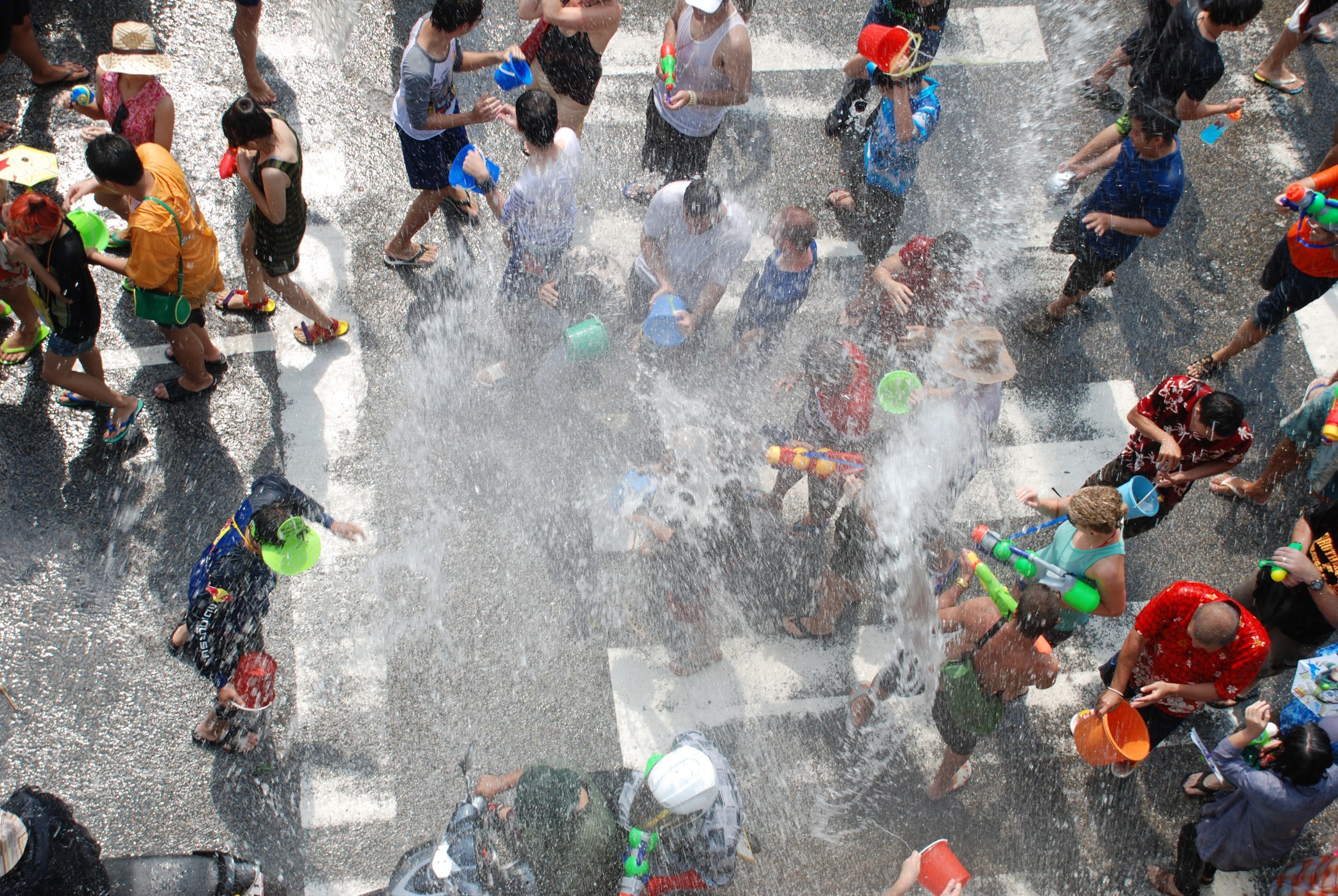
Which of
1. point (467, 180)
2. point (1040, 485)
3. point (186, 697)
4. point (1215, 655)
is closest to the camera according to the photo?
point (1215, 655)

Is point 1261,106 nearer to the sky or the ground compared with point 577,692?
nearer to the sky

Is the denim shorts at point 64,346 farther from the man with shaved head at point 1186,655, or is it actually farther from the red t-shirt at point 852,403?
the man with shaved head at point 1186,655

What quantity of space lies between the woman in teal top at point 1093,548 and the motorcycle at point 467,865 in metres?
2.69

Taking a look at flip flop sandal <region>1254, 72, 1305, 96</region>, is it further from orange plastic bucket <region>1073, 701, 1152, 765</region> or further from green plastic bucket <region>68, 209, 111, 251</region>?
green plastic bucket <region>68, 209, 111, 251</region>

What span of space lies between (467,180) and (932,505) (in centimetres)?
333

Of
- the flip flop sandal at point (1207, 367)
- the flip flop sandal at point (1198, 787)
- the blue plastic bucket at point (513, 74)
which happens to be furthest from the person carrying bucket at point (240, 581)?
the flip flop sandal at point (1207, 367)

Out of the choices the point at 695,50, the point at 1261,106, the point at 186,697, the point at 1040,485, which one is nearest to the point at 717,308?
the point at 695,50

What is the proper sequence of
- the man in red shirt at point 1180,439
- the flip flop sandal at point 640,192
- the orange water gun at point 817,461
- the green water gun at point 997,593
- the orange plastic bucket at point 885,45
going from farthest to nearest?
the flip flop sandal at point 640,192 < the orange plastic bucket at point 885,45 < the orange water gun at point 817,461 < the man in red shirt at point 1180,439 < the green water gun at point 997,593

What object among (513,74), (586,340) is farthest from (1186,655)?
(513,74)

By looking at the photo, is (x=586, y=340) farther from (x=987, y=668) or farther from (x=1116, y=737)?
(x=1116, y=737)

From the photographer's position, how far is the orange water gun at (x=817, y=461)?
4.39 m

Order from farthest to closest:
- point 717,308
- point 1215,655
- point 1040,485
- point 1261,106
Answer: point 1261,106 → point 717,308 → point 1040,485 → point 1215,655

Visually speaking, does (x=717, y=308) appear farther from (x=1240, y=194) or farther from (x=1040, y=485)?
(x=1240, y=194)

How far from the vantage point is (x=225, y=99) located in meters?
6.21
